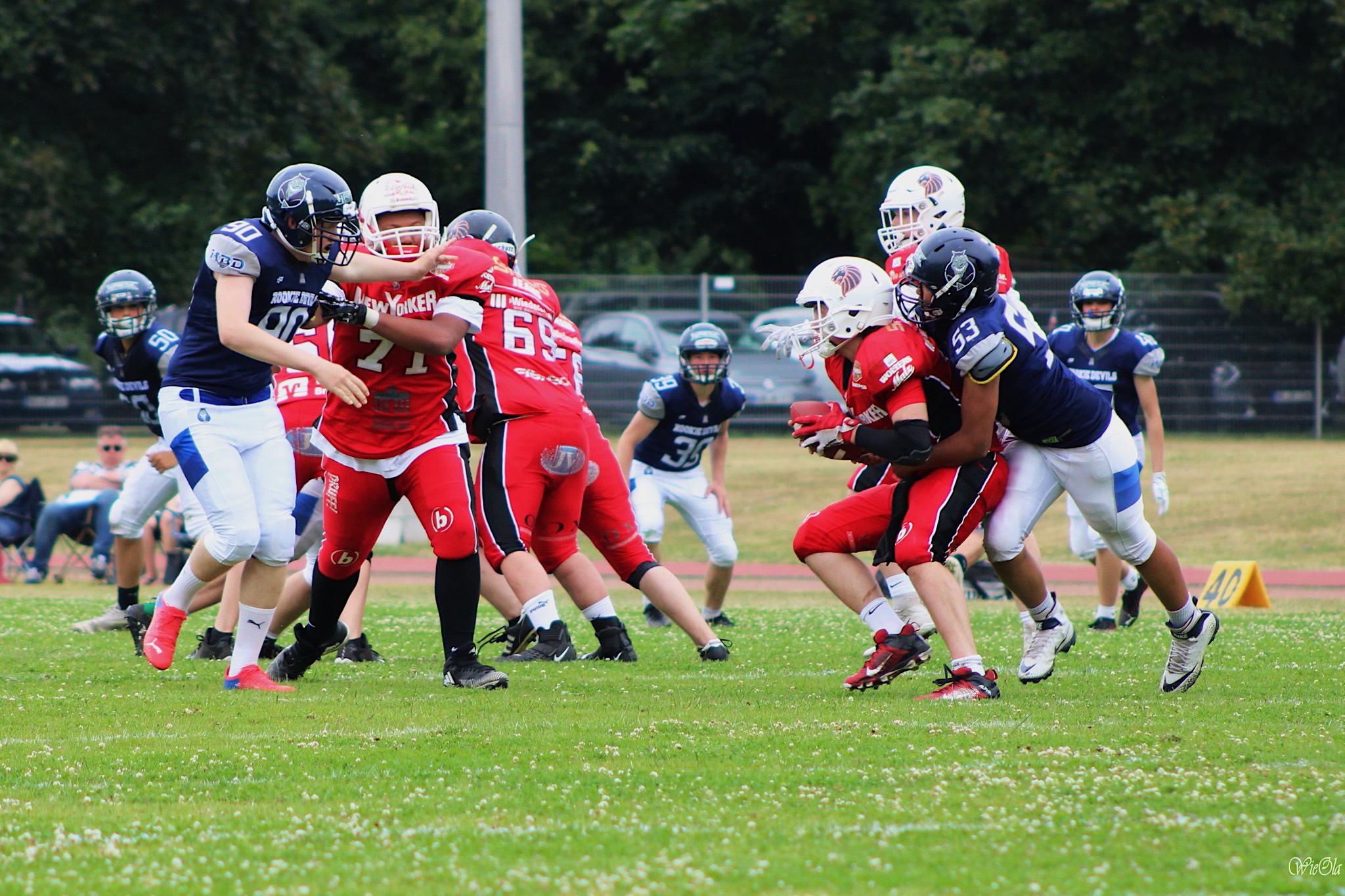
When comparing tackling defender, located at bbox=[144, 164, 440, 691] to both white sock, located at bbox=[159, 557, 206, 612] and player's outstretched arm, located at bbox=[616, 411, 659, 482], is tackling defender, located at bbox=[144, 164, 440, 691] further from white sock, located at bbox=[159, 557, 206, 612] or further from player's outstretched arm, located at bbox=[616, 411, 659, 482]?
player's outstretched arm, located at bbox=[616, 411, 659, 482]

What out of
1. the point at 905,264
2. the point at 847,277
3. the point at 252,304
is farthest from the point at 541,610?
the point at 905,264

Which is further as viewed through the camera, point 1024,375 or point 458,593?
point 458,593

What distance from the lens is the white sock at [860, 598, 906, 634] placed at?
6.29 meters

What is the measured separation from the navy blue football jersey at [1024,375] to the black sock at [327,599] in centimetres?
209

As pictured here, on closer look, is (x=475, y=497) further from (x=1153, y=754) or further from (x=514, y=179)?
(x=514, y=179)

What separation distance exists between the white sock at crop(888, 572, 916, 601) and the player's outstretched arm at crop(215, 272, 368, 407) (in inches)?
97.8

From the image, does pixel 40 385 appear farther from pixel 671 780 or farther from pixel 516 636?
pixel 671 780

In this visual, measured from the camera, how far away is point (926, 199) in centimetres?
709

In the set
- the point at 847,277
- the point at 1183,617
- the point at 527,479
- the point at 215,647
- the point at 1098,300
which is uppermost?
the point at 847,277

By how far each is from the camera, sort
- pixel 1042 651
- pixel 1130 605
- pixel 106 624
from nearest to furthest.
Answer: pixel 1042 651 → pixel 106 624 → pixel 1130 605

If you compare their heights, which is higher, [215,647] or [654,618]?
[215,647]

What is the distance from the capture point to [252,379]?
598 centimetres

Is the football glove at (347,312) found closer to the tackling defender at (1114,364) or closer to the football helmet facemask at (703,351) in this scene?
the football helmet facemask at (703,351)

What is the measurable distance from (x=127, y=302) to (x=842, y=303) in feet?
12.9
